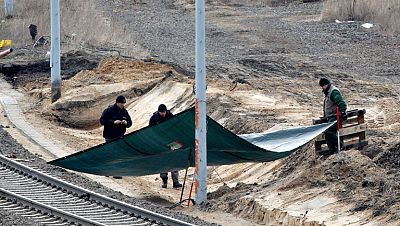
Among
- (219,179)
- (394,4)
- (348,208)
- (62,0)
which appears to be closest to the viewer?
(348,208)

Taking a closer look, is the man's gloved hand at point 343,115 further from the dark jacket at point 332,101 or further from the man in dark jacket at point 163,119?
the man in dark jacket at point 163,119

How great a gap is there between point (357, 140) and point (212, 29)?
26.9 m

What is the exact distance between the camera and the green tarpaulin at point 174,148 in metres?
19.7

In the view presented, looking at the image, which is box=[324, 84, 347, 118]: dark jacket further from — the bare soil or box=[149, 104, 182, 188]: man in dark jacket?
box=[149, 104, 182, 188]: man in dark jacket

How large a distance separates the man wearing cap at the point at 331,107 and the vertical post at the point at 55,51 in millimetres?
13357

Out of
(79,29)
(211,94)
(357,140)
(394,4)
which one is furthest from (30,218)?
(394,4)

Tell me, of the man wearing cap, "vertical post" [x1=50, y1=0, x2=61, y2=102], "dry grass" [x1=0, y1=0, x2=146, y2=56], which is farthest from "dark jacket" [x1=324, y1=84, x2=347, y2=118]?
"dry grass" [x1=0, y1=0, x2=146, y2=56]

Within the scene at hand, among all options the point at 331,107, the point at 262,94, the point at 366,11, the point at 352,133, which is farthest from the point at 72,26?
the point at 352,133

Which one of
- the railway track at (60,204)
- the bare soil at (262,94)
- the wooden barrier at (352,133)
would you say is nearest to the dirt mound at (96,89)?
the bare soil at (262,94)

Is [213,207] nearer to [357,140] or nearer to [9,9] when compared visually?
[357,140]

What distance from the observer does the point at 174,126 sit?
65.6 feet

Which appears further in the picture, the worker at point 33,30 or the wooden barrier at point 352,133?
the worker at point 33,30

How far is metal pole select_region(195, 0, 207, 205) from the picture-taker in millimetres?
19719

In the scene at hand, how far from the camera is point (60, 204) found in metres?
18.7
